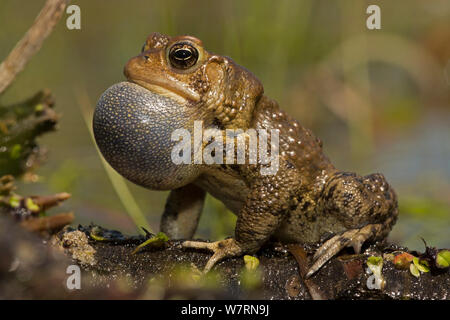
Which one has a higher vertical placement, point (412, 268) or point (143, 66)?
point (143, 66)

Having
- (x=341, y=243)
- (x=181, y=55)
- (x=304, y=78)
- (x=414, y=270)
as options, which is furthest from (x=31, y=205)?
(x=304, y=78)

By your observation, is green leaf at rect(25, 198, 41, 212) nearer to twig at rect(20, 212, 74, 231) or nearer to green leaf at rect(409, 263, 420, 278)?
twig at rect(20, 212, 74, 231)

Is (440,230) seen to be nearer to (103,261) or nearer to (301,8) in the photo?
(103,261)

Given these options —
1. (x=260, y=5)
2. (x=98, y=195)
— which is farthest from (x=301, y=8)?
(x=98, y=195)

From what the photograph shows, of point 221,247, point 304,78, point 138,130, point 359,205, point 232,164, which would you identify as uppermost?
point 304,78

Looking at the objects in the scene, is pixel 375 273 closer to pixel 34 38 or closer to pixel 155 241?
pixel 155 241

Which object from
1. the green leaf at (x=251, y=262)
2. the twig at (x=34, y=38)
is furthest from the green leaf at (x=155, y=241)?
the twig at (x=34, y=38)

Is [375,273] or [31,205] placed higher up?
[31,205]
